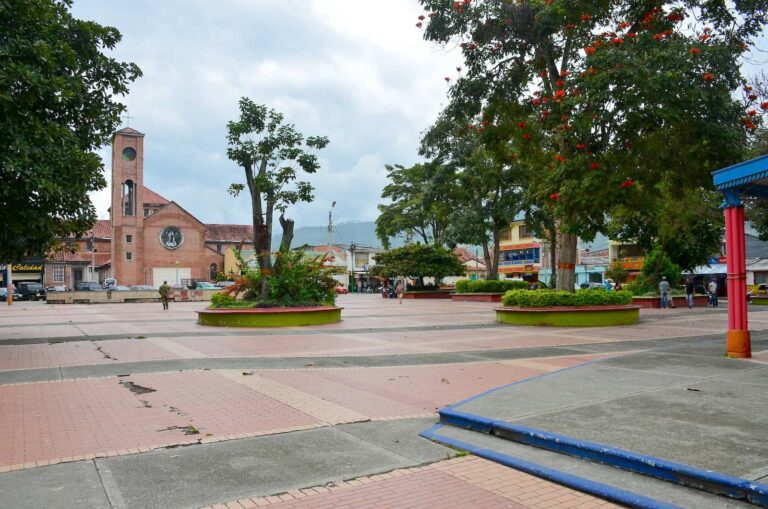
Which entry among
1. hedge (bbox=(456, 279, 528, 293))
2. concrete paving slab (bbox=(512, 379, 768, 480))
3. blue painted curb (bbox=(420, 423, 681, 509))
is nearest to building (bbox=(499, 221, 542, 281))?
hedge (bbox=(456, 279, 528, 293))

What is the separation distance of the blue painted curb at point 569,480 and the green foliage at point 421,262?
129 feet

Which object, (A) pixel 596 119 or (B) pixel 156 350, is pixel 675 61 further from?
(B) pixel 156 350

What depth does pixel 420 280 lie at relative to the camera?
47750 mm

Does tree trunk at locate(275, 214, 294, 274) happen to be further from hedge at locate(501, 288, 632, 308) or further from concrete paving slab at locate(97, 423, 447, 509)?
concrete paving slab at locate(97, 423, 447, 509)

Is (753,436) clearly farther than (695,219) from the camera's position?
No

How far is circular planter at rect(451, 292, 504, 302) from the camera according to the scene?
37094 mm

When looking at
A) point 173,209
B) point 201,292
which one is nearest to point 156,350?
Result: point 201,292

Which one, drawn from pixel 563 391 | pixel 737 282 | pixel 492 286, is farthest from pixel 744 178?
pixel 492 286

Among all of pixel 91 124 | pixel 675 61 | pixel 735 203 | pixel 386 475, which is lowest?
pixel 386 475

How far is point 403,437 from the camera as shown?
18.9 feet

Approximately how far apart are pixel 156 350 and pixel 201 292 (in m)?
36.0

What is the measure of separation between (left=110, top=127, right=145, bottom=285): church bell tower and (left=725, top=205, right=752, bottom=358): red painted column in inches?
2718

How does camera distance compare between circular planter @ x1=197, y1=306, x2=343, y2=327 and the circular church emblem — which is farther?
the circular church emblem

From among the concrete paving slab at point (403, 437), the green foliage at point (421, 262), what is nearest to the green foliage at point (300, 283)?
the concrete paving slab at point (403, 437)
